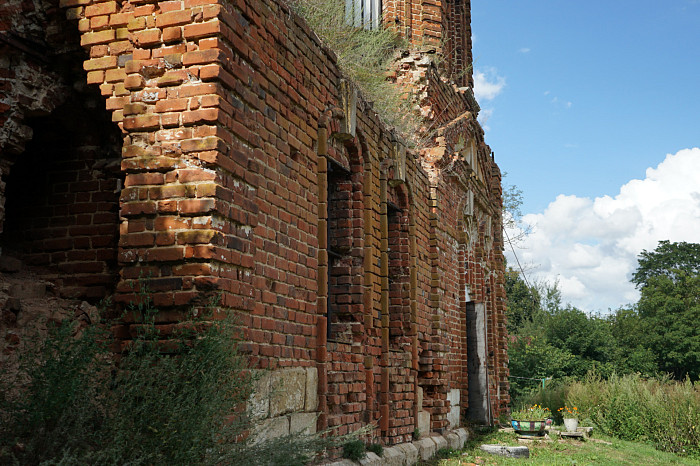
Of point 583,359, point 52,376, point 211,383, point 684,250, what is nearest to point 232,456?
→ point 211,383

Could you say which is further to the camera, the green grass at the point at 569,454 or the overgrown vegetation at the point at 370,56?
the green grass at the point at 569,454

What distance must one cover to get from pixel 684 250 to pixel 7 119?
69.9 metres

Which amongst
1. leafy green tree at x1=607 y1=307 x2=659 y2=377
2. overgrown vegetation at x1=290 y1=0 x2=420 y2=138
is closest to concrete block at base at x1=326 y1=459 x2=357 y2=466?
overgrown vegetation at x1=290 y1=0 x2=420 y2=138

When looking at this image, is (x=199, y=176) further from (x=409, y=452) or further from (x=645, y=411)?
(x=645, y=411)

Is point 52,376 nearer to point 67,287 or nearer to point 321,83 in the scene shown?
point 67,287

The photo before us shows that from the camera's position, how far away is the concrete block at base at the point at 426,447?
885 centimetres

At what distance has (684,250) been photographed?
2559 inches

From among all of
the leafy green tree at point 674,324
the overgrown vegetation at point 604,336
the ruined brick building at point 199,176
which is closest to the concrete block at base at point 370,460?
the ruined brick building at point 199,176

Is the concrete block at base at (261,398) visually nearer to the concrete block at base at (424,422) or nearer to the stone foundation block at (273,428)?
the stone foundation block at (273,428)

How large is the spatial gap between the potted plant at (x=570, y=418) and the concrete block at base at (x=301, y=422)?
11.9m

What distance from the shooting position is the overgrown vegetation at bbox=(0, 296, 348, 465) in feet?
11.4

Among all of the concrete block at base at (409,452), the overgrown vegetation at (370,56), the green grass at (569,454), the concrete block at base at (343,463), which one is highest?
the overgrown vegetation at (370,56)

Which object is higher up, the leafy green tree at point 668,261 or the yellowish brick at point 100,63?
the leafy green tree at point 668,261

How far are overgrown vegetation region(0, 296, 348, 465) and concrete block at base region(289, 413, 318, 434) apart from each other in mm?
939
